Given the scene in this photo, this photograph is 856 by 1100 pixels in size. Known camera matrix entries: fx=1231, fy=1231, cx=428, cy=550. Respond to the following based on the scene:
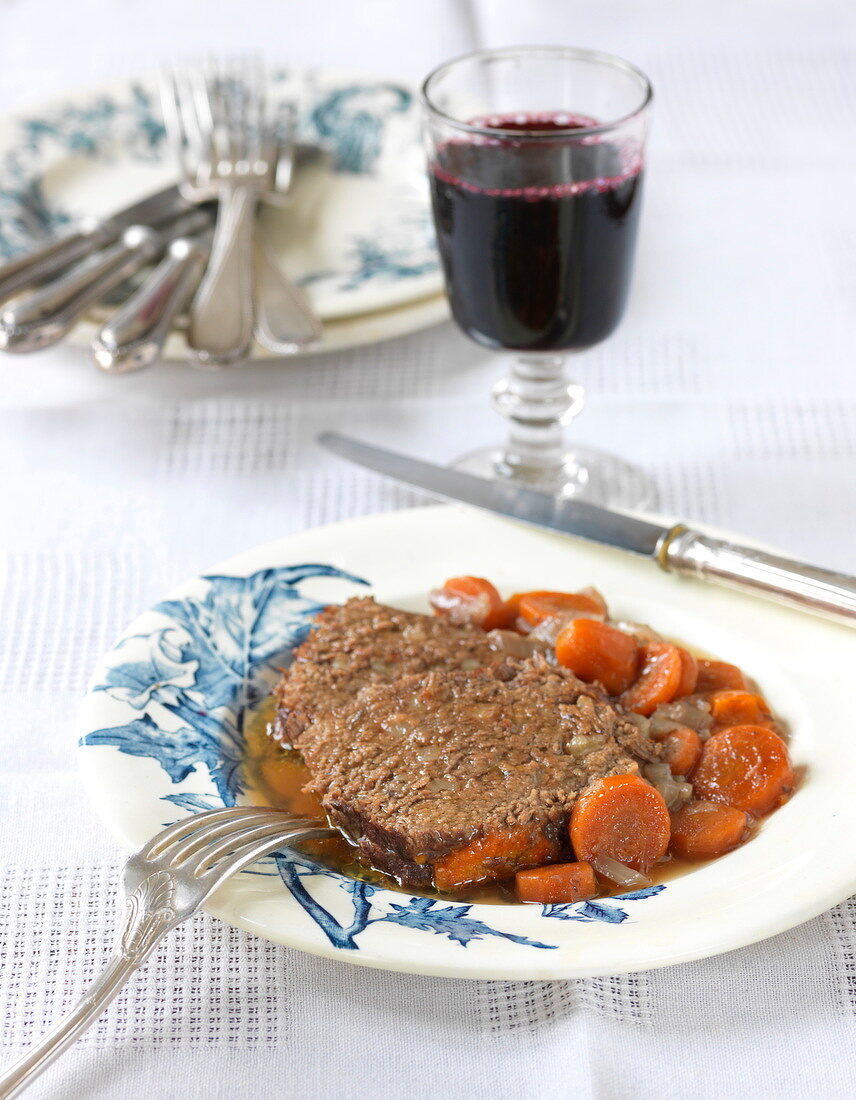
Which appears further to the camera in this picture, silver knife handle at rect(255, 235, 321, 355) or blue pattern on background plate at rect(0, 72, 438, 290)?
blue pattern on background plate at rect(0, 72, 438, 290)

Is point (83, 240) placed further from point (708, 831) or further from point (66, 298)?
point (708, 831)

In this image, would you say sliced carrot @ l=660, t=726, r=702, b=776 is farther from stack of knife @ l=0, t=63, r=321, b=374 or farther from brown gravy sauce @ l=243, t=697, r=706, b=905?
stack of knife @ l=0, t=63, r=321, b=374

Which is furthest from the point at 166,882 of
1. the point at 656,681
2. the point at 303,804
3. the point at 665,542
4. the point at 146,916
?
the point at 665,542

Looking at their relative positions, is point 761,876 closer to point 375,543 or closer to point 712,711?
point 712,711

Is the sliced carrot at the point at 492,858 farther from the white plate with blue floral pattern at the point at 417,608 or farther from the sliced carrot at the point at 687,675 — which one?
the sliced carrot at the point at 687,675

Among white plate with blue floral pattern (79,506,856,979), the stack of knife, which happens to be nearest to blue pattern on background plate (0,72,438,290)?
the stack of knife
